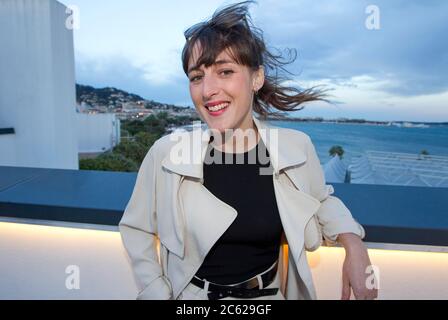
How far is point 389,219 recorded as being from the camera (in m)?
1.15

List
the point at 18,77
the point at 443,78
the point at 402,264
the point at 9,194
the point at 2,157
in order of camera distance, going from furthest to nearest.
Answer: the point at 443,78 < the point at 18,77 < the point at 2,157 < the point at 9,194 < the point at 402,264

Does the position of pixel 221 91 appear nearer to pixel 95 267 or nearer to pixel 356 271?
pixel 356 271

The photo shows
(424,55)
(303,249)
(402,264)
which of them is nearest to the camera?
(303,249)

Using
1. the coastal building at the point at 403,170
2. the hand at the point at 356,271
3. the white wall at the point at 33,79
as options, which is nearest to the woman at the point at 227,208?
the hand at the point at 356,271

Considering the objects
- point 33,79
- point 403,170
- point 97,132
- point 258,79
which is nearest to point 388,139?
point 403,170

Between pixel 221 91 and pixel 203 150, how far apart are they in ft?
0.74

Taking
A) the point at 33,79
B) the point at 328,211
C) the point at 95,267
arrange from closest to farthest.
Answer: the point at 328,211, the point at 95,267, the point at 33,79

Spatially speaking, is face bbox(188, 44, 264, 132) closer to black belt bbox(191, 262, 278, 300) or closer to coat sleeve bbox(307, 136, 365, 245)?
coat sleeve bbox(307, 136, 365, 245)

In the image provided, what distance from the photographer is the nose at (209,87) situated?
3.43 ft

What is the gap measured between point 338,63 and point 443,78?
9.69 m

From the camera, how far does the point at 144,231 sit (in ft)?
3.69

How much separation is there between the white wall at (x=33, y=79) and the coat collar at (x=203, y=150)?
549cm
